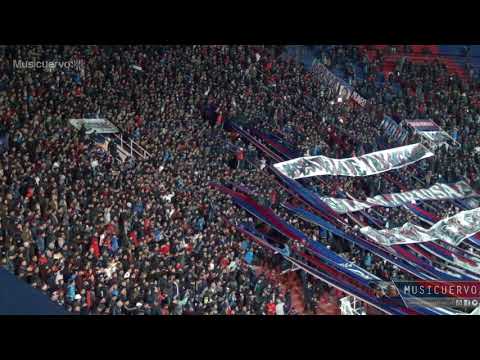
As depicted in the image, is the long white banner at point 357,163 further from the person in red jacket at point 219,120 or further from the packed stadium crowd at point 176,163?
the person in red jacket at point 219,120

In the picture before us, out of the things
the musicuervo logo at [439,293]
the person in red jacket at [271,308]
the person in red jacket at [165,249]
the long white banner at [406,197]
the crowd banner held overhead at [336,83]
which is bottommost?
the person in red jacket at [271,308]

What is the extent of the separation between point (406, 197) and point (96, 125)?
23.3 ft

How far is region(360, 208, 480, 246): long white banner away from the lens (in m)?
21.2

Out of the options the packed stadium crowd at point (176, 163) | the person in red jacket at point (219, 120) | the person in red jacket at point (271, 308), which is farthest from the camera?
the person in red jacket at point (219, 120)

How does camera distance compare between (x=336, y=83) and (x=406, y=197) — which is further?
(x=336, y=83)

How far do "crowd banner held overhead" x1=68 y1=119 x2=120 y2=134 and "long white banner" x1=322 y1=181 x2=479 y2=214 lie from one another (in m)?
4.79

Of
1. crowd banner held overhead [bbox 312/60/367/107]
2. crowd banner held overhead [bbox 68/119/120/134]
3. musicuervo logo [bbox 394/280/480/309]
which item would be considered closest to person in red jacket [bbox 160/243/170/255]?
crowd banner held overhead [bbox 68/119/120/134]

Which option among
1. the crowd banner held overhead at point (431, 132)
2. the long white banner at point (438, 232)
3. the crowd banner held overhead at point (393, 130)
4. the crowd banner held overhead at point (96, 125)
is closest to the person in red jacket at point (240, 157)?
the crowd banner held overhead at point (96, 125)

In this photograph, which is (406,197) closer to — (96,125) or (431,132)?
(431,132)

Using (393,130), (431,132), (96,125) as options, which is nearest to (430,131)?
(431,132)

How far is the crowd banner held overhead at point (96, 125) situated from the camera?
19.5 m

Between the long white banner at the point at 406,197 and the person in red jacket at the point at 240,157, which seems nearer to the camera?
the person in red jacket at the point at 240,157

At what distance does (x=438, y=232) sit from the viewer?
21688 mm

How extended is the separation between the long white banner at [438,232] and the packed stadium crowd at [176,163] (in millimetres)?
333
